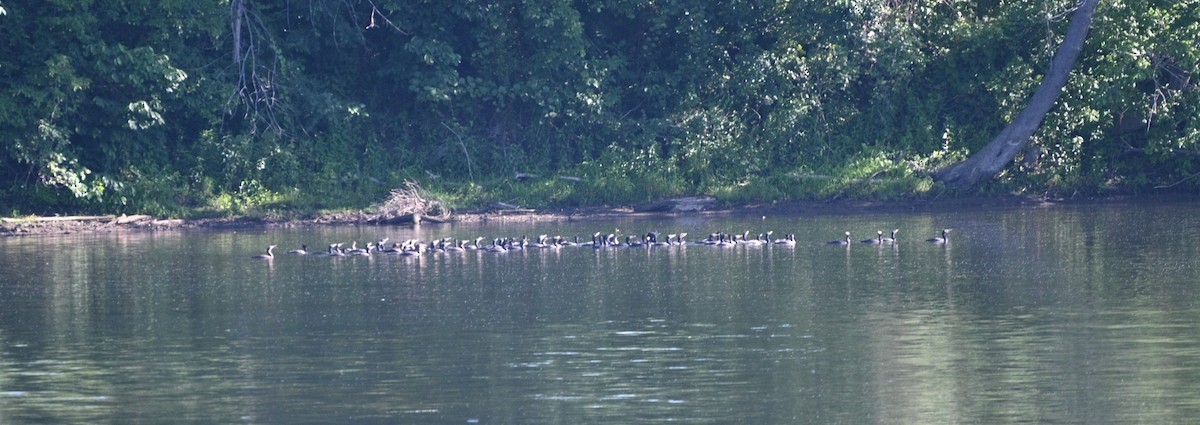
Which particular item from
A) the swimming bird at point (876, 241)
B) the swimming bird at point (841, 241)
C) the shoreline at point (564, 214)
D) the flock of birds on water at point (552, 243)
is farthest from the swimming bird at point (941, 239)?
the shoreline at point (564, 214)

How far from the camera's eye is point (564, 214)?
133ft

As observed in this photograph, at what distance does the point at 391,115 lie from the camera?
147 feet

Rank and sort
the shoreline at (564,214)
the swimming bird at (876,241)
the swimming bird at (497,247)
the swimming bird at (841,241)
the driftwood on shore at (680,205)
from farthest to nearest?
1. the driftwood on shore at (680,205)
2. the shoreline at (564,214)
3. the swimming bird at (497,247)
4. the swimming bird at (841,241)
5. the swimming bird at (876,241)

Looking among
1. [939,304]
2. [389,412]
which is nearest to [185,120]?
[939,304]

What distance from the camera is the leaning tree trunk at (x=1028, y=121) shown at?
4034 centimetres

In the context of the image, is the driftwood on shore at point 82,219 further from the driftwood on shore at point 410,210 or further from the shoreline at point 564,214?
the driftwood on shore at point 410,210

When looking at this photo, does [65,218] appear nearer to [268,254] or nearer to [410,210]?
[410,210]

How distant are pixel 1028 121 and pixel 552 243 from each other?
43.9ft

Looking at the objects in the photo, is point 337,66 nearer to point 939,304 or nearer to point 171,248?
point 171,248

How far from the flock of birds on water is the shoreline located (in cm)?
612

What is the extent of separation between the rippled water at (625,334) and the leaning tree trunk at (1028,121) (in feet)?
24.5

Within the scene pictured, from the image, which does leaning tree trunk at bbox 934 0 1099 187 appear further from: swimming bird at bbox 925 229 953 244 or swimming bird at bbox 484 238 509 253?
swimming bird at bbox 484 238 509 253

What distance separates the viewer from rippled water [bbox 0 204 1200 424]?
16.5 m

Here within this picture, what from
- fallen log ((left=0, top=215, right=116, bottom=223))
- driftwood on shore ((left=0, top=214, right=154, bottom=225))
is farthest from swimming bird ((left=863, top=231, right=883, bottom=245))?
fallen log ((left=0, top=215, right=116, bottom=223))
